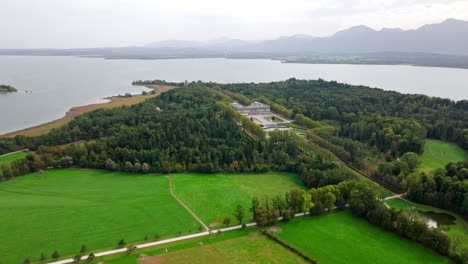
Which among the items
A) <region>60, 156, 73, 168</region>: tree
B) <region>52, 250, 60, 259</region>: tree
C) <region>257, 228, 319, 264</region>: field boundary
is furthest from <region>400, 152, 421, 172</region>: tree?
<region>60, 156, 73, 168</region>: tree

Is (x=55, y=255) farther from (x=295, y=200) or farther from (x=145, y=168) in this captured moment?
(x=295, y=200)

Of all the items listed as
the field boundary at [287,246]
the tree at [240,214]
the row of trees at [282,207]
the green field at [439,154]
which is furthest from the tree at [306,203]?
the green field at [439,154]

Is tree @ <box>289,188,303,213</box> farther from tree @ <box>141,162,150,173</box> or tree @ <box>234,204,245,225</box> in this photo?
tree @ <box>141,162,150,173</box>

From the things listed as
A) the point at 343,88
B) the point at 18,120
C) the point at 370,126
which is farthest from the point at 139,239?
the point at 343,88

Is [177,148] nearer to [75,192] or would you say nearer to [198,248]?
[75,192]

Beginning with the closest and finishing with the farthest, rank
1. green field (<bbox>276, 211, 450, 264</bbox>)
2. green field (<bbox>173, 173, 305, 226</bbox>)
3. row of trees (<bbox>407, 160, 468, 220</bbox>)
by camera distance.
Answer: green field (<bbox>276, 211, 450, 264</bbox>), green field (<bbox>173, 173, 305, 226</bbox>), row of trees (<bbox>407, 160, 468, 220</bbox>)

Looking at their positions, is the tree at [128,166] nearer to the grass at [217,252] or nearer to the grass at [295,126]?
the grass at [217,252]

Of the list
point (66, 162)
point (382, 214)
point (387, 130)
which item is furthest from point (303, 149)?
point (66, 162)
